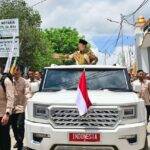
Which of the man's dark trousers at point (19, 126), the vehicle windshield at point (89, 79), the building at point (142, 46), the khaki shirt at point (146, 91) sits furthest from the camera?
the building at point (142, 46)

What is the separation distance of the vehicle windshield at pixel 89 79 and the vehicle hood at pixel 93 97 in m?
0.29

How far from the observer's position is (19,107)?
39.3 feet

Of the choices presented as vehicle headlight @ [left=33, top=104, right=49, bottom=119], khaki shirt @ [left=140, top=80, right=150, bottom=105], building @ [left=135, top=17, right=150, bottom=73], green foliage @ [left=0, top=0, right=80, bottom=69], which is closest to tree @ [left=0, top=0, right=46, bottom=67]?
green foliage @ [left=0, top=0, right=80, bottom=69]

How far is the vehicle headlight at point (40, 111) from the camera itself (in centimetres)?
913

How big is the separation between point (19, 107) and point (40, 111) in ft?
9.22

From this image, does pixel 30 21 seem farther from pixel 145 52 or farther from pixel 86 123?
pixel 86 123

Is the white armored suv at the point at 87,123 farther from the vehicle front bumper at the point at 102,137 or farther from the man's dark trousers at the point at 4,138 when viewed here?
the man's dark trousers at the point at 4,138

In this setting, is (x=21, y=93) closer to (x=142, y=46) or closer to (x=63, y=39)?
(x=142, y=46)

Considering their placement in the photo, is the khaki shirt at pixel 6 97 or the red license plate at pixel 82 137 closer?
the red license plate at pixel 82 137

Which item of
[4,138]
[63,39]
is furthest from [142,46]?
[63,39]

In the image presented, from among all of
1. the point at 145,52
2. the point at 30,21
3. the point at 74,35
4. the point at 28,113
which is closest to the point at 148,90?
the point at 28,113

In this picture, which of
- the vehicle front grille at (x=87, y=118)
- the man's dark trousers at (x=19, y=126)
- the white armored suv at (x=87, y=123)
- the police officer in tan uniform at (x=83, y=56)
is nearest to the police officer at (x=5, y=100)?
the white armored suv at (x=87, y=123)

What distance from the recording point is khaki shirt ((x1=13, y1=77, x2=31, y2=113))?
12.1 meters

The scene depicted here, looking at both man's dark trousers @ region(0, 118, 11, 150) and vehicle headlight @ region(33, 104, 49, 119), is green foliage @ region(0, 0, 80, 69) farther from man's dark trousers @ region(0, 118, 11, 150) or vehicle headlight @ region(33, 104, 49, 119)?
vehicle headlight @ region(33, 104, 49, 119)
